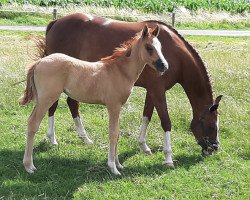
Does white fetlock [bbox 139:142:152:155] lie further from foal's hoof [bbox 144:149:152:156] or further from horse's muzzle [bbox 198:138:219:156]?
horse's muzzle [bbox 198:138:219:156]

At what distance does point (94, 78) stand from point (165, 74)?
1332mm

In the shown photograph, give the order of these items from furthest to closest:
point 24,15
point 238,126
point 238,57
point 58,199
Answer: point 24,15 < point 238,57 < point 238,126 < point 58,199

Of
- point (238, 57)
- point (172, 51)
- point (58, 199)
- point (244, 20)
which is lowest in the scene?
point (244, 20)

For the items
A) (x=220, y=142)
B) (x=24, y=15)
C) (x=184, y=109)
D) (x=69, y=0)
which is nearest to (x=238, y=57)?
(x=184, y=109)

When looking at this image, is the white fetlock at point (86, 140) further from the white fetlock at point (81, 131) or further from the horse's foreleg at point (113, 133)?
the horse's foreleg at point (113, 133)

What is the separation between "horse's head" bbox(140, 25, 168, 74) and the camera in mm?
5742

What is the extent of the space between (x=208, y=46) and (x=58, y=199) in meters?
13.6

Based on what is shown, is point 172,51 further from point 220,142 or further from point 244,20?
point 244,20

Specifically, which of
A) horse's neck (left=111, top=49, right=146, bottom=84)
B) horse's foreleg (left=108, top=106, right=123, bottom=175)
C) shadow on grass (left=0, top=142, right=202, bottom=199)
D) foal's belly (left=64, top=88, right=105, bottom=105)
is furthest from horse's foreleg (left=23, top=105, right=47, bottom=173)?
horse's neck (left=111, top=49, right=146, bottom=84)

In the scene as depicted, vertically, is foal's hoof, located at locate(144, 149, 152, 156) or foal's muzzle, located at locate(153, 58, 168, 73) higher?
foal's muzzle, located at locate(153, 58, 168, 73)

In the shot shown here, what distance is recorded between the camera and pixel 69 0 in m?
28.8

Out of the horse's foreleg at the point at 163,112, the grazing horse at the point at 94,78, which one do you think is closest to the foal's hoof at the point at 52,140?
the grazing horse at the point at 94,78

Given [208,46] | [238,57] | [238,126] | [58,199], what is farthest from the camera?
[208,46]

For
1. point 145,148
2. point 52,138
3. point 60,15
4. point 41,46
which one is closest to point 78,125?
point 52,138
